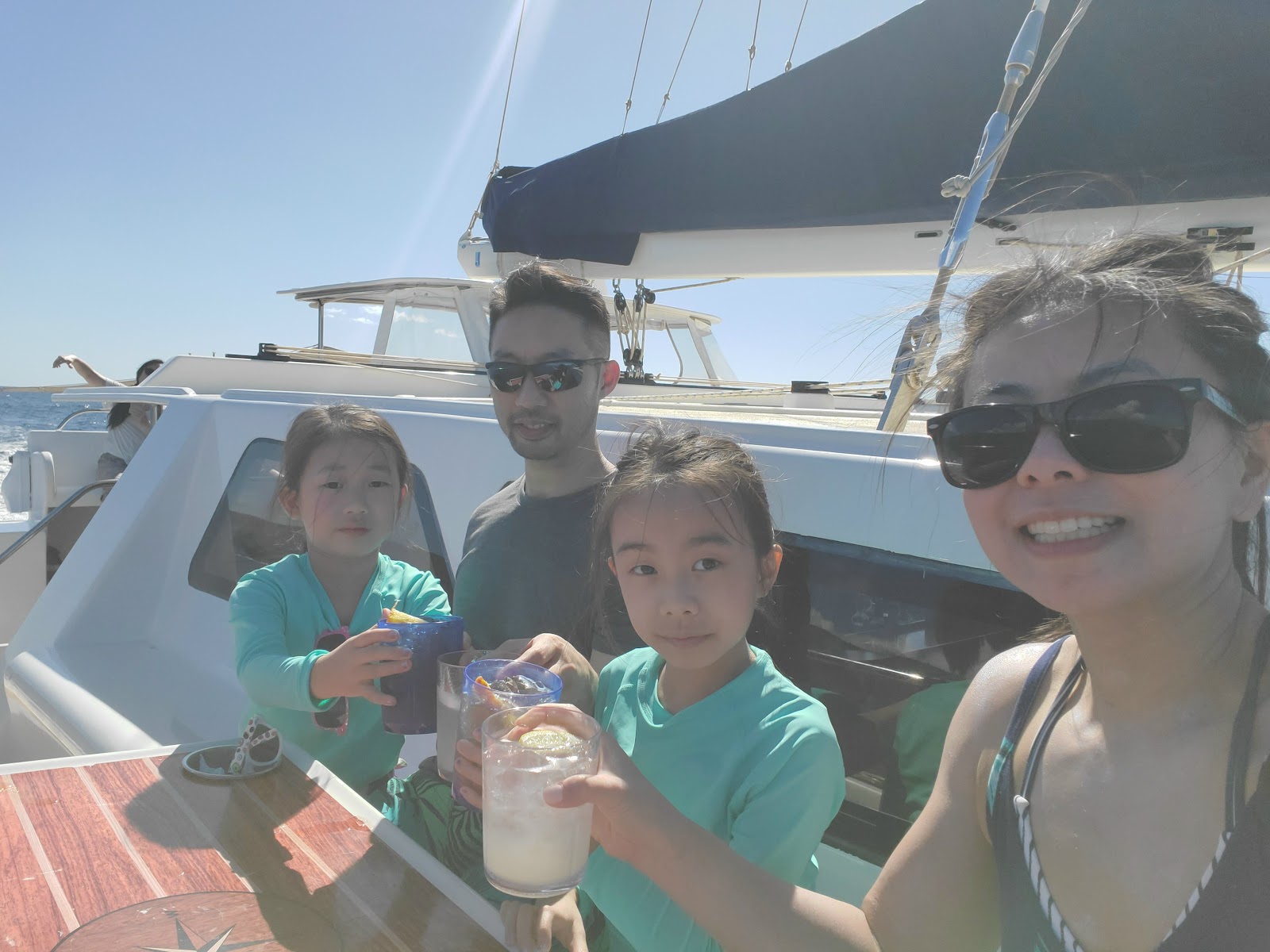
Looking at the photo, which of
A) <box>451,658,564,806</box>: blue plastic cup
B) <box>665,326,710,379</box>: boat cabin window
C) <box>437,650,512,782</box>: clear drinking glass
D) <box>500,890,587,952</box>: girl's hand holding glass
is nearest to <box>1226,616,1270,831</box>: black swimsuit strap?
<box>451,658,564,806</box>: blue plastic cup

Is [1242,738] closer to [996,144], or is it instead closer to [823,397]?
[996,144]

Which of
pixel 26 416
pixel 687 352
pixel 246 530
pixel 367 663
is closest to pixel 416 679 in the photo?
pixel 367 663

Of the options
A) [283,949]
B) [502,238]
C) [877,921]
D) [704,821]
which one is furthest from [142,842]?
[502,238]

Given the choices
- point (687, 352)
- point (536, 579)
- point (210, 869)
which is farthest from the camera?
point (687, 352)

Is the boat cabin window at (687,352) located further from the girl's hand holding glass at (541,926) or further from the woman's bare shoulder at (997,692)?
the woman's bare shoulder at (997,692)

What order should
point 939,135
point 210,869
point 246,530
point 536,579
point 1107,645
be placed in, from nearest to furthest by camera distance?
point 1107,645, point 210,869, point 536,579, point 939,135, point 246,530

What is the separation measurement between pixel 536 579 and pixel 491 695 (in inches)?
32.3

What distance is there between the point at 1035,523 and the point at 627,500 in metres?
0.73

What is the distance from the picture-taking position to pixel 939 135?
2.25m

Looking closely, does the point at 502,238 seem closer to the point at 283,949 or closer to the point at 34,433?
the point at 283,949

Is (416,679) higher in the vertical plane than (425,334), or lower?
lower

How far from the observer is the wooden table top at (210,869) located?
1.18 metres

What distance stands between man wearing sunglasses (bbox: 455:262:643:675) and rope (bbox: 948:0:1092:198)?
2.99 ft

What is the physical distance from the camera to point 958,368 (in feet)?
3.58
